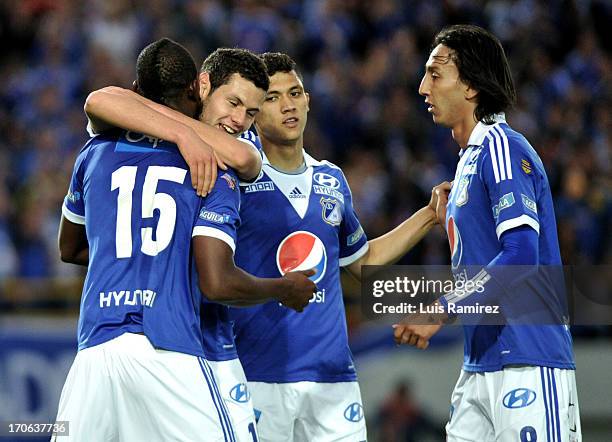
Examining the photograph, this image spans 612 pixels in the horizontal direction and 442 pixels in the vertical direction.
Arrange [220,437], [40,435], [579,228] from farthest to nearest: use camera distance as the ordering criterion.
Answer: [579,228]
[40,435]
[220,437]

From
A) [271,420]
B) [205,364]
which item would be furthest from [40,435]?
[205,364]

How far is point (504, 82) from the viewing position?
17.9 feet

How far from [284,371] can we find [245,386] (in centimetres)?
62

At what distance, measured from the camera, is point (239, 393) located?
4934 millimetres

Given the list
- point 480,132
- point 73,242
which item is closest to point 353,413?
point 480,132

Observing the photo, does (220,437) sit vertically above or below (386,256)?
below

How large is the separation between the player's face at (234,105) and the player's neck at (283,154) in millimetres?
921

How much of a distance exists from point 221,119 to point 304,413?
171 centimetres

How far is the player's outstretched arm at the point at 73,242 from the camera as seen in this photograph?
508 cm

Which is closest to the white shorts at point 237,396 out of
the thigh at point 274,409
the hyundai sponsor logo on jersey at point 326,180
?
the thigh at point 274,409

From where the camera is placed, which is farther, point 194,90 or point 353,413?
point 353,413

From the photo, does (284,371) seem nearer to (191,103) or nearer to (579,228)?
(191,103)

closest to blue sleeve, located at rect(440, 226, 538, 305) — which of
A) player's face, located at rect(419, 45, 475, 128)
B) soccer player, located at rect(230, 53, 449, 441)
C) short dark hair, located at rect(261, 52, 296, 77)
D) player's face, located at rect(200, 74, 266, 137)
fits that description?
player's face, located at rect(419, 45, 475, 128)

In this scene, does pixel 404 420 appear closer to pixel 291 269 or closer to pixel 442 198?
pixel 442 198
